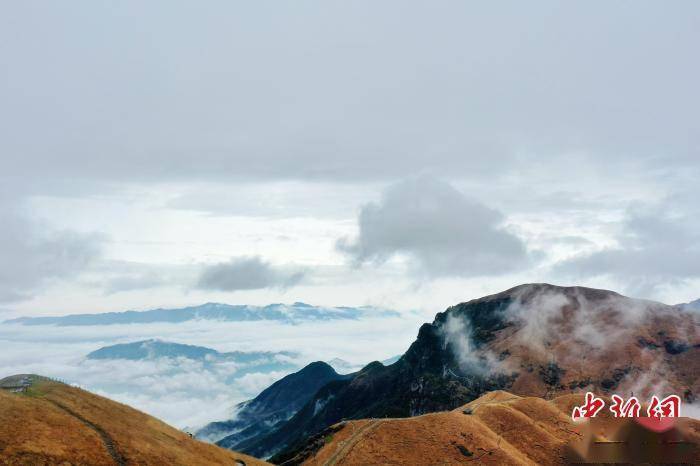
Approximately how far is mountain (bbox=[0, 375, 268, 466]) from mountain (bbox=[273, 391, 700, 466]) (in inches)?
1493

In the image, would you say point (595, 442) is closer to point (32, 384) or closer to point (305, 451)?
point (305, 451)

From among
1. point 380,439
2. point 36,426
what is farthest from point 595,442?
point 36,426

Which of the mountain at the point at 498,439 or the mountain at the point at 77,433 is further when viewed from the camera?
the mountain at the point at 498,439

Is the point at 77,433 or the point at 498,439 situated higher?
the point at 77,433

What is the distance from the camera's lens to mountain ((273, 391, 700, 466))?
13750 cm

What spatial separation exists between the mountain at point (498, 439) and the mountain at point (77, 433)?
3792 centimetres

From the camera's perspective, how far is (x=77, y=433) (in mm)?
88375

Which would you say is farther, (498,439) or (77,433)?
(498,439)

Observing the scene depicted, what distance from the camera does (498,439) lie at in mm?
152375

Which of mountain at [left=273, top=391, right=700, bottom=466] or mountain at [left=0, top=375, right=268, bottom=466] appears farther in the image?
mountain at [left=273, top=391, right=700, bottom=466]

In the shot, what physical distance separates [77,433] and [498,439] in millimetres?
110369

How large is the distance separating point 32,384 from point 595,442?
151 metres

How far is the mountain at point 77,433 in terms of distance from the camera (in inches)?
3194

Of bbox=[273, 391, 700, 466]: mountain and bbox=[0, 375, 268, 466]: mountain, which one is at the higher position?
bbox=[0, 375, 268, 466]: mountain
